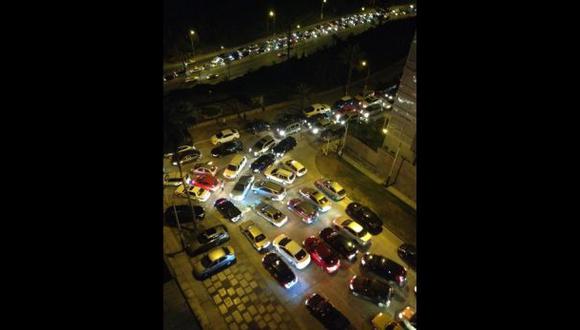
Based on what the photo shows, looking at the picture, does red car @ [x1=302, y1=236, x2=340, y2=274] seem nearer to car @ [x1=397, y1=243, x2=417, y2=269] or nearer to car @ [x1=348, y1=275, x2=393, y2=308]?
car @ [x1=348, y1=275, x2=393, y2=308]

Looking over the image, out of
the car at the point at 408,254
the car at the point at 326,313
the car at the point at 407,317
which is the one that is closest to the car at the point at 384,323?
the car at the point at 407,317

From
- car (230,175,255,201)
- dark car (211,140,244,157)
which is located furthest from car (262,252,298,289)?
dark car (211,140,244,157)

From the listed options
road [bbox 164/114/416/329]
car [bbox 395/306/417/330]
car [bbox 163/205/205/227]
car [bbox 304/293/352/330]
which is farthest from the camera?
car [bbox 163/205/205/227]

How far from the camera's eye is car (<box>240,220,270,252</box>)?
2767 centimetres

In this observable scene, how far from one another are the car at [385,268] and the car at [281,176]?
35.7 feet

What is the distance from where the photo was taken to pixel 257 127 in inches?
1625

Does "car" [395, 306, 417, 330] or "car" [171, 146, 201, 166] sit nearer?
"car" [395, 306, 417, 330]

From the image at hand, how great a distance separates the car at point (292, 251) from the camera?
86.7 feet

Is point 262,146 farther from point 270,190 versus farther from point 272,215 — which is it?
point 272,215

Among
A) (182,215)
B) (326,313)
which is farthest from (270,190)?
(326,313)

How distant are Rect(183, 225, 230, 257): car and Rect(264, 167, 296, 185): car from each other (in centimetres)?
817

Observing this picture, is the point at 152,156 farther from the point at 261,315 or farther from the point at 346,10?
the point at 346,10

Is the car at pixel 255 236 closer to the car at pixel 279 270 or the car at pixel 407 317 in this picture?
the car at pixel 279 270
